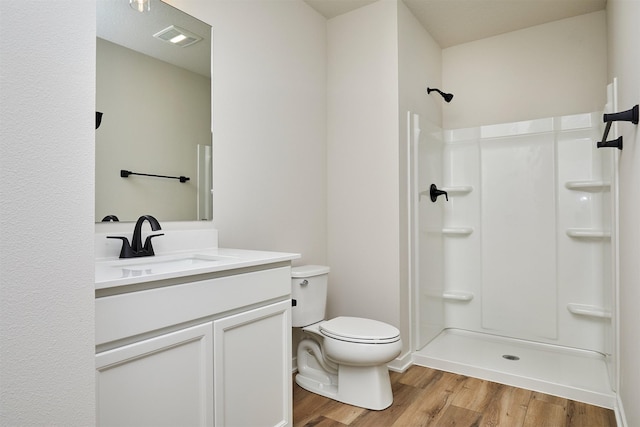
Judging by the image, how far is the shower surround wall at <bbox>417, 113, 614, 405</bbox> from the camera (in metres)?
2.81

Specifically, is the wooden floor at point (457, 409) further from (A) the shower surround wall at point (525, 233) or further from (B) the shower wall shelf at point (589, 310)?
(B) the shower wall shelf at point (589, 310)

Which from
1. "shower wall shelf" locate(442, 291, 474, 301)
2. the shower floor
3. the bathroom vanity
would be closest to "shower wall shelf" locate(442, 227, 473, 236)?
"shower wall shelf" locate(442, 291, 474, 301)

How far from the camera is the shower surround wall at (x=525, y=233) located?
9.21 feet

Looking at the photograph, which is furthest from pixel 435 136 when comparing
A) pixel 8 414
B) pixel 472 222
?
pixel 8 414

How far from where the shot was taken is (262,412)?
160 centimetres

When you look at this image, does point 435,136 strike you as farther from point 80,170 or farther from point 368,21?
point 80,170

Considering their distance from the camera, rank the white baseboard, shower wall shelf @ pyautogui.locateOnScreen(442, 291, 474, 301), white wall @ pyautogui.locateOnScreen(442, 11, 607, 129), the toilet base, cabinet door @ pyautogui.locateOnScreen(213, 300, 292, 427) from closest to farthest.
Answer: cabinet door @ pyautogui.locateOnScreen(213, 300, 292, 427) → the white baseboard → the toilet base → white wall @ pyautogui.locateOnScreen(442, 11, 607, 129) → shower wall shelf @ pyautogui.locateOnScreen(442, 291, 474, 301)

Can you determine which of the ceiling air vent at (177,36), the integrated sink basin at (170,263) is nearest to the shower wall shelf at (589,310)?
the integrated sink basin at (170,263)

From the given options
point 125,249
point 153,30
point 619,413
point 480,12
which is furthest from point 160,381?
point 480,12

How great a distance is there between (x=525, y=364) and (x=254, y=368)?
1952 millimetres

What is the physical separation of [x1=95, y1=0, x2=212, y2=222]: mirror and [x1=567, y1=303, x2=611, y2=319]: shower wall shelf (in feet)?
8.60

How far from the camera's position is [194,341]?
4.37ft

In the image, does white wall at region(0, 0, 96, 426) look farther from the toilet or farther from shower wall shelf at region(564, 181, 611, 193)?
shower wall shelf at region(564, 181, 611, 193)

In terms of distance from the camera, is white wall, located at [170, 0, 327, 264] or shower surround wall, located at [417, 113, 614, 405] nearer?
white wall, located at [170, 0, 327, 264]
